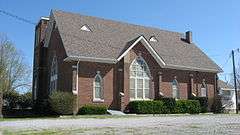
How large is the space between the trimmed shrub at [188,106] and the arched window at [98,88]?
8095 mm

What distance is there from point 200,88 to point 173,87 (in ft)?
15.4

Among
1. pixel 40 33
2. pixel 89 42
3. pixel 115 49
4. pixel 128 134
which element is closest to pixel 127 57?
pixel 115 49

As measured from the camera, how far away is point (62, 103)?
31.8m

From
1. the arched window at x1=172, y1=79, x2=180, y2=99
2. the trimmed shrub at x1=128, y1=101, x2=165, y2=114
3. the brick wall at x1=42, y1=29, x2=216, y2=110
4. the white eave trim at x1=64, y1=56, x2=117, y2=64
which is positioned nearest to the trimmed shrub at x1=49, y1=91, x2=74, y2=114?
the brick wall at x1=42, y1=29, x2=216, y2=110

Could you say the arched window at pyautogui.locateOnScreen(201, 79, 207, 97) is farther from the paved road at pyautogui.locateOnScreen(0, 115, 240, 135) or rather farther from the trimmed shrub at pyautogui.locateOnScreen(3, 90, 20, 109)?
the paved road at pyautogui.locateOnScreen(0, 115, 240, 135)

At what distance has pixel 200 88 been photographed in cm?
4459

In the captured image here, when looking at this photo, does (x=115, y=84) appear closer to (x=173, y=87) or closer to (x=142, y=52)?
(x=142, y=52)

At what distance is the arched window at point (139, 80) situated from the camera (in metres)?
38.2

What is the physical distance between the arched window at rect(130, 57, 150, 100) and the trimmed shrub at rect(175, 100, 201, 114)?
133 inches

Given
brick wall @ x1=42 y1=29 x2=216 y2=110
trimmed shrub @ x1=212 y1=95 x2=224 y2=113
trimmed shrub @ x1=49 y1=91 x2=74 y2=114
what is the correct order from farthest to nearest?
trimmed shrub @ x1=212 y1=95 x2=224 y2=113 → brick wall @ x1=42 y1=29 x2=216 y2=110 → trimmed shrub @ x1=49 y1=91 x2=74 y2=114

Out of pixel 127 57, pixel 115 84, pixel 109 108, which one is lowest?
pixel 109 108

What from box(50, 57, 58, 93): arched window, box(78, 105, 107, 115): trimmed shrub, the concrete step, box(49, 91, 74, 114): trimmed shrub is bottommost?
the concrete step

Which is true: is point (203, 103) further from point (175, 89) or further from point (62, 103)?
point (62, 103)

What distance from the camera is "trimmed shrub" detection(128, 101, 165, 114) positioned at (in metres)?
35.6
